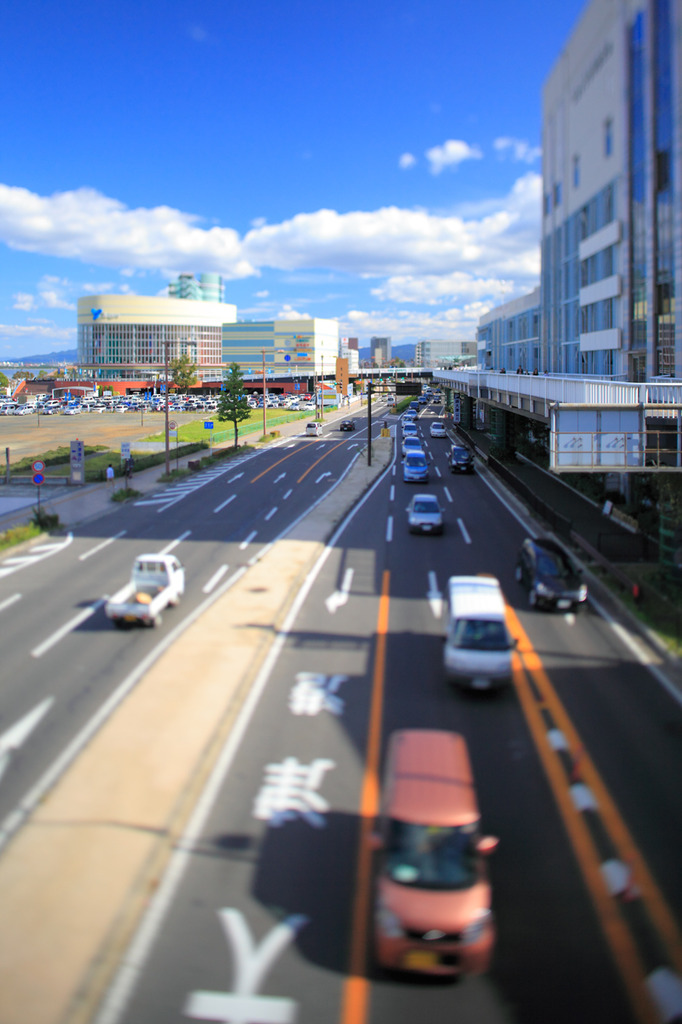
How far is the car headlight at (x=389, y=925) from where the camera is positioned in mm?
8516

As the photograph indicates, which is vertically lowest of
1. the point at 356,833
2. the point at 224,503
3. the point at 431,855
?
the point at 356,833

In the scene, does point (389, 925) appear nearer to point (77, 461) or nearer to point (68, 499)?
point (68, 499)

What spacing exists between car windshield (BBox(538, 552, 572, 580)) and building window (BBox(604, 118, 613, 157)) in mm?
36501

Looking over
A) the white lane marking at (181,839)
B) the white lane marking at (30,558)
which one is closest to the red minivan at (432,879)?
the white lane marking at (181,839)

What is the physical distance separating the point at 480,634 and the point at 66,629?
12230mm

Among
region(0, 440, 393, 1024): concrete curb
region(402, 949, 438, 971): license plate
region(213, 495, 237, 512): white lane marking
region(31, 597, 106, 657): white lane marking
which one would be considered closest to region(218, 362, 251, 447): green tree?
region(213, 495, 237, 512): white lane marking

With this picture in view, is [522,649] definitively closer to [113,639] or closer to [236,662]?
[236,662]

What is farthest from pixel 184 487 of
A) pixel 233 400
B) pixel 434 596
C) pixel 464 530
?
pixel 434 596

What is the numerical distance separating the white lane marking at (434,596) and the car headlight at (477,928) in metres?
14.2

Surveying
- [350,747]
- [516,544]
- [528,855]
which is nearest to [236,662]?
[350,747]

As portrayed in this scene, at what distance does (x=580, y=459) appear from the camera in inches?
1077

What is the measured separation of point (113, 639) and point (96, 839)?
10280mm

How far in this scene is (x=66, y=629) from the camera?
21516 millimetres

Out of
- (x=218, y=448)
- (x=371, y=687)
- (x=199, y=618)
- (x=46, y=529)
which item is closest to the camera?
(x=371, y=687)
